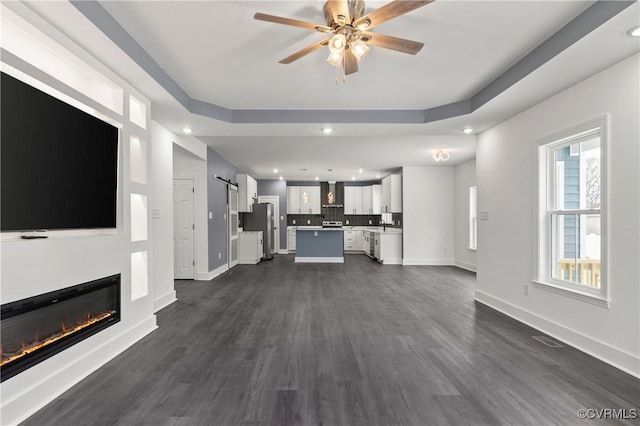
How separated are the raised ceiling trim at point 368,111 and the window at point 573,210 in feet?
2.69

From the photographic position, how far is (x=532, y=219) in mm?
3633

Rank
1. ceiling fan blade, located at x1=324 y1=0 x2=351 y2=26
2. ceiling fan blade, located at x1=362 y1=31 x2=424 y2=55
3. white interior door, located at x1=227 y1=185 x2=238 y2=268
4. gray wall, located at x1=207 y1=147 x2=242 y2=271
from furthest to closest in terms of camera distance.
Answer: white interior door, located at x1=227 y1=185 x2=238 y2=268 → gray wall, located at x1=207 y1=147 x2=242 y2=271 → ceiling fan blade, located at x1=362 y1=31 x2=424 y2=55 → ceiling fan blade, located at x1=324 y1=0 x2=351 y2=26

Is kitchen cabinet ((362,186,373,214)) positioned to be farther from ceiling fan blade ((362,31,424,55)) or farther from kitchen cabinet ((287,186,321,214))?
ceiling fan blade ((362,31,424,55))

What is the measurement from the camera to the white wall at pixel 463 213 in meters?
7.49

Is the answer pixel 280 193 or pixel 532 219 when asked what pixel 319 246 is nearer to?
pixel 280 193

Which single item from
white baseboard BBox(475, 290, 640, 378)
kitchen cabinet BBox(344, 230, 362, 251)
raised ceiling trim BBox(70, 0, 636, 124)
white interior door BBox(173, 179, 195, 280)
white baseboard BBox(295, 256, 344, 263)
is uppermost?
raised ceiling trim BBox(70, 0, 636, 124)

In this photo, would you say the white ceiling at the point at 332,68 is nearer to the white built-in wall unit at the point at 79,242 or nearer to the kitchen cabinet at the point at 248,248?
the white built-in wall unit at the point at 79,242

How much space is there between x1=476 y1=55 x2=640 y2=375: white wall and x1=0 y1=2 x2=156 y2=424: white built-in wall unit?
433cm

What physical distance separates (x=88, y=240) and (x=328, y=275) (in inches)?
191

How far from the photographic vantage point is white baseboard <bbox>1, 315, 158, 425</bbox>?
1.83 metres

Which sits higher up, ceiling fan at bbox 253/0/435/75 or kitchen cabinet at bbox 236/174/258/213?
ceiling fan at bbox 253/0/435/75

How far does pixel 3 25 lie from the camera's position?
1917mm

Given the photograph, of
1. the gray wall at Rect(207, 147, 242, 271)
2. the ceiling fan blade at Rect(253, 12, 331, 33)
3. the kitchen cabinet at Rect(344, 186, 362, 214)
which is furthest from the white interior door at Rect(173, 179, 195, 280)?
the kitchen cabinet at Rect(344, 186, 362, 214)

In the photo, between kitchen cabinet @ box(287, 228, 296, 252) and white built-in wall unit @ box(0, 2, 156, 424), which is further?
kitchen cabinet @ box(287, 228, 296, 252)
